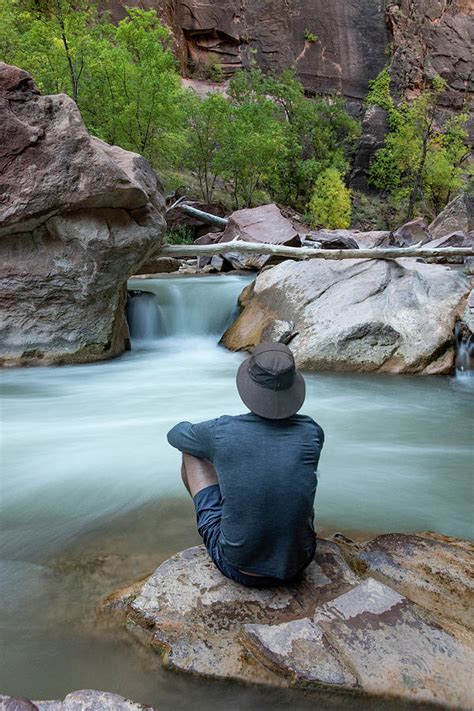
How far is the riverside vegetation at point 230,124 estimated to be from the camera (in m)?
15.5

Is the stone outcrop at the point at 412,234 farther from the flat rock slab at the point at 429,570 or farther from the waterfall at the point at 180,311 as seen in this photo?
the flat rock slab at the point at 429,570

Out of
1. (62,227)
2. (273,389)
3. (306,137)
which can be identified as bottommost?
(273,389)

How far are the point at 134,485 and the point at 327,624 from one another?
6.62 feet

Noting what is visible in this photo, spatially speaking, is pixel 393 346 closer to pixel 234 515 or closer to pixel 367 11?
pixel 234 515

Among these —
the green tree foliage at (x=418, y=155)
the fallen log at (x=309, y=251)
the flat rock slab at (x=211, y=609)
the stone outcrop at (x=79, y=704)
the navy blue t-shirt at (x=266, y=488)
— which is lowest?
the flat rock slab at (x=211, y=609)

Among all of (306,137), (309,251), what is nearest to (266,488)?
(309,251)

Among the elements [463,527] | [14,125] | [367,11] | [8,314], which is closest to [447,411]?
[463,527]

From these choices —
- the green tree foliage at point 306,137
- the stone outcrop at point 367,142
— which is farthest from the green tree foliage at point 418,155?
the green tree foliage at point 306,137

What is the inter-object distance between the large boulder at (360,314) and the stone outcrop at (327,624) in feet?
14.1

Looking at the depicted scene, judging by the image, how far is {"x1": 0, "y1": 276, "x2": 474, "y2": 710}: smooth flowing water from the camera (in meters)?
1.83

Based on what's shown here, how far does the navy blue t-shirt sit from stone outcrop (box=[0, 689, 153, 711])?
69cm

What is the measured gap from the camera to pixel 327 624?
181cm

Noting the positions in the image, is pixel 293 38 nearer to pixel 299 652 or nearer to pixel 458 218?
pixel 458 218

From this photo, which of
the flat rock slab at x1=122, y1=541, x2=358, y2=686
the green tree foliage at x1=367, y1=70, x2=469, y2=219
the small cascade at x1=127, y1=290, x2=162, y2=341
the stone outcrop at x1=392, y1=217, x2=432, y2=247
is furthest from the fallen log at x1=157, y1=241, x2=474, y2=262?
the green tree foliage at x1=367, y1=70, x2=469, y2=219
